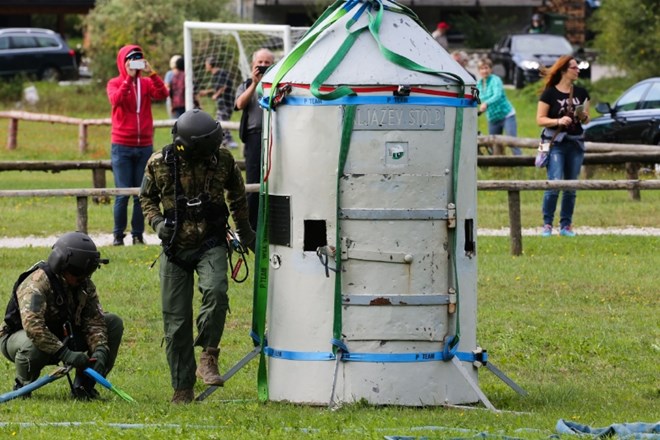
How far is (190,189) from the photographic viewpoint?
9414 mm

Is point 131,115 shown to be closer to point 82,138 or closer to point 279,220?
point 279,220

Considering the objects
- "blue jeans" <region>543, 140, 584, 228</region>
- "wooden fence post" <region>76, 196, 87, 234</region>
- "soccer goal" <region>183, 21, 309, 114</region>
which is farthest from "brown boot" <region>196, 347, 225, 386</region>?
"soccer goal" <region>183, 21, 309, 114</region>

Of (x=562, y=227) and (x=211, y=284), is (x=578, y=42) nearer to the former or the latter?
(x=562, y=227)

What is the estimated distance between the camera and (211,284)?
9.33 m

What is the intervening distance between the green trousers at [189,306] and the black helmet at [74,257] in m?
0.44

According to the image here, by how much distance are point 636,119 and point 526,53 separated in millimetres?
21443

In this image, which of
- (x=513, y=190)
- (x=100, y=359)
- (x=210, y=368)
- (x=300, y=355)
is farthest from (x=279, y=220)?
(x=513, y=190)

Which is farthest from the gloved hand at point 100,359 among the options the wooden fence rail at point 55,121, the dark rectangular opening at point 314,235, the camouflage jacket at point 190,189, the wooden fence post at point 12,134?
the wooden fence post at point 12,134

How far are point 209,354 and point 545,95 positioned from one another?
8.86m

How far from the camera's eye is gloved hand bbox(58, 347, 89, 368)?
31.3 ft

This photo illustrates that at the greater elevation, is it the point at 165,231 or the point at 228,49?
the point at 228,49

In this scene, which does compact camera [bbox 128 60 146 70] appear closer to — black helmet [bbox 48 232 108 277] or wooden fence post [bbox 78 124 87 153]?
black helmet [bbox 48 232 108 277]

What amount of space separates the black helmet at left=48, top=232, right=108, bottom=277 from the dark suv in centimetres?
3726

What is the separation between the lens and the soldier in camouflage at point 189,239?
937cm
